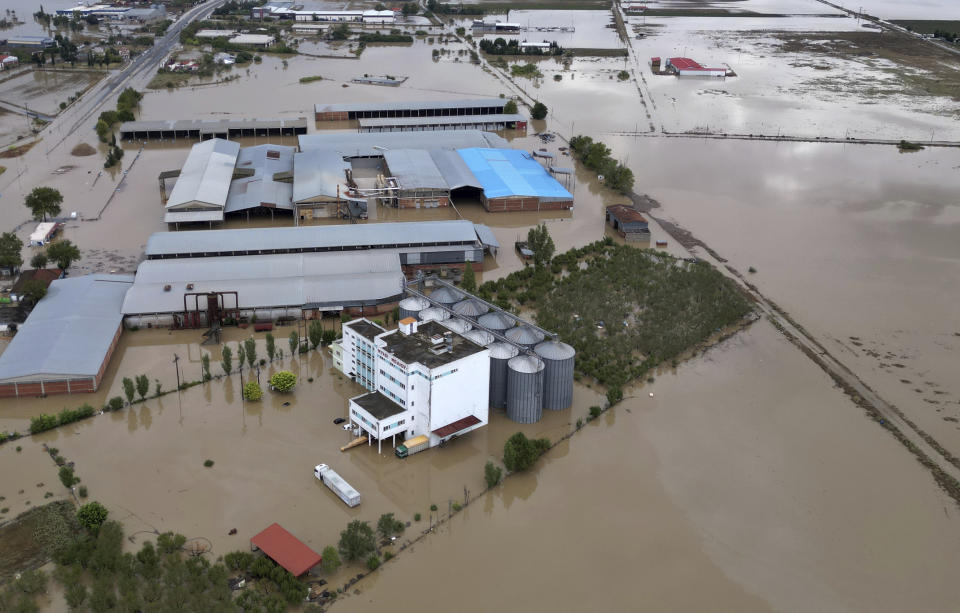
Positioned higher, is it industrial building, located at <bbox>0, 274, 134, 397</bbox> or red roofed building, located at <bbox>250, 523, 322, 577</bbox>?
industrial building, located at <bbox>0, 274, 134, 397</bbox>

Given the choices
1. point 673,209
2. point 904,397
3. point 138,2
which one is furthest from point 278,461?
point 138,2

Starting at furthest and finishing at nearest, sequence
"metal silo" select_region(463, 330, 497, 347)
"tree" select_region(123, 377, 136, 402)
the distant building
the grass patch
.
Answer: the distant building → "metal silo" select_region(463, 330, 497, 347) → "tree" select_region(123, 377, 136, 402) → the grass patch

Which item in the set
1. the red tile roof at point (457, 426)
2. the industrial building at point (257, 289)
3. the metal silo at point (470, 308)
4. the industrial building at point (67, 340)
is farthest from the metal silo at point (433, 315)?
the industrial building at point (67, 340)

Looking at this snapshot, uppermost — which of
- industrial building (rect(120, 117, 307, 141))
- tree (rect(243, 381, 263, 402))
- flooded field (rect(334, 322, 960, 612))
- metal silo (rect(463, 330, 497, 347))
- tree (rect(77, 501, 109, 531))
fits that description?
industrial building (rect(120, 117, 307, 141))

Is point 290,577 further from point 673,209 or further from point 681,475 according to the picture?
point 673,209

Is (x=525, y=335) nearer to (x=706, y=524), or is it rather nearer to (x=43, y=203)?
(x=706, y=524)

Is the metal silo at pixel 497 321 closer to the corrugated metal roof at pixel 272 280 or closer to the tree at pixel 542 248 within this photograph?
the corrugated metal roof at pixel 272 280

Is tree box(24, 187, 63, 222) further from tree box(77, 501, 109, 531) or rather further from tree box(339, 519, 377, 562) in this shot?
tree box(339, 519, 377, 562)

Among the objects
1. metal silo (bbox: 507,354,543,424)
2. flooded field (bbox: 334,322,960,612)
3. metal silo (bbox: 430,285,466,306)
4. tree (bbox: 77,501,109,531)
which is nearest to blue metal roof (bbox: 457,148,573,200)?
metal silo (bbox: 430,285,466,306)
